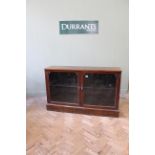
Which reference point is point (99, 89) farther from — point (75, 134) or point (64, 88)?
point (75, 134)

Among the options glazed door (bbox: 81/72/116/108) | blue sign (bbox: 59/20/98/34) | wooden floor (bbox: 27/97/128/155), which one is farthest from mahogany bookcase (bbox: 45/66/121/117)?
blue sign (bbox: 59/20/98/34)

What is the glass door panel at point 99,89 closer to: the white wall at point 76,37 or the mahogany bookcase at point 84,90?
the mahogany bookcase at point 84,90

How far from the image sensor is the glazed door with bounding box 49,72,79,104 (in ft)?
10.8

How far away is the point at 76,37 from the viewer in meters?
3.96

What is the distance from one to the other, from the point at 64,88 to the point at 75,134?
3.37 feet

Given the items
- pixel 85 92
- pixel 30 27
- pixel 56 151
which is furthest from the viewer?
pixel 30 27

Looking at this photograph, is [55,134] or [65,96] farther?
[65,96]

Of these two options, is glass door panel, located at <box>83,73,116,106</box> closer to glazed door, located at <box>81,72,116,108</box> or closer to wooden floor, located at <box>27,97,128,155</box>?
glazed door, located at <box>81,72,116,108</box>

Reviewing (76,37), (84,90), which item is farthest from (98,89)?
(76,37)

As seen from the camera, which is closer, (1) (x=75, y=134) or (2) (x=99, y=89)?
(1) (x=75, y=134)
